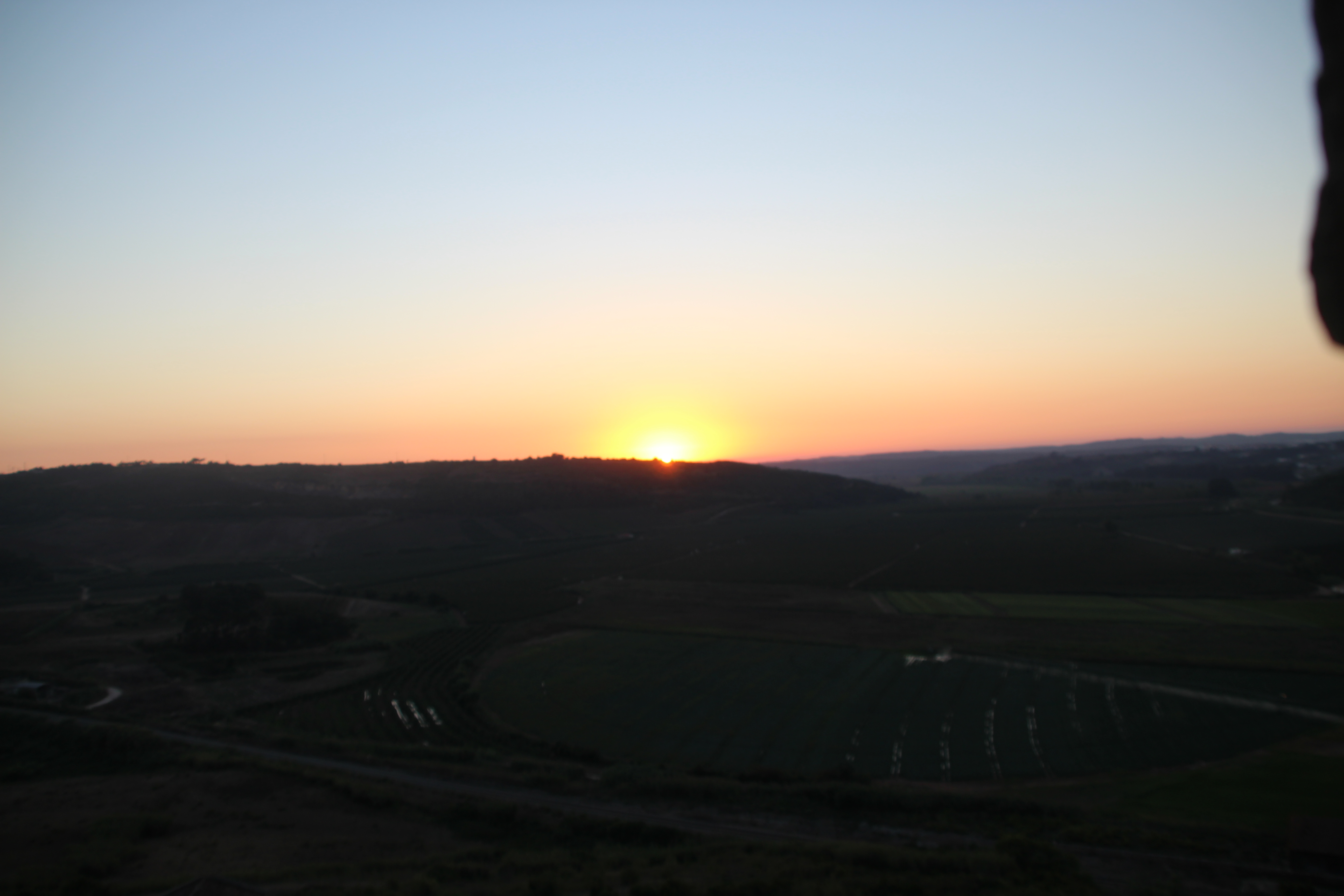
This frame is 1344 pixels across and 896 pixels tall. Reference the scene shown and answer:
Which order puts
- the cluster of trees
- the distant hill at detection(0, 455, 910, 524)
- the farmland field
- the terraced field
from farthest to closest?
the distant hill at detection(0, 455, 910, 524), the cluster of trees, the farmland field, the terraced field

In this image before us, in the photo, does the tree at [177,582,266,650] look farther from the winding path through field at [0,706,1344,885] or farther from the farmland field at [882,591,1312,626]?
the farmland field at [882,591,1312,626]

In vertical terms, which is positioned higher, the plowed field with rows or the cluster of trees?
the cluster of trees

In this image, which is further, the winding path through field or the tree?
the tree

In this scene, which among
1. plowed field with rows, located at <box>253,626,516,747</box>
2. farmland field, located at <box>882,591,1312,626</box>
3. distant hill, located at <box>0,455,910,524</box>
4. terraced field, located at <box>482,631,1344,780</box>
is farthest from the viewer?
distant hill, located at <box>0,455,910,524</box>

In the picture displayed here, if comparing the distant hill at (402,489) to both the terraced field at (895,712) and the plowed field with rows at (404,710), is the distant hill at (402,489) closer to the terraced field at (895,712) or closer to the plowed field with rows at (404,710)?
the plowed field with rows at (404,710)

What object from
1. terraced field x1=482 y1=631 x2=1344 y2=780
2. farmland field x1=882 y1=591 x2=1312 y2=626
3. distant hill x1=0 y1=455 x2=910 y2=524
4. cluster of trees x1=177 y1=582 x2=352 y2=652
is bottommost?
farmland field x1=882 y1=591 x2=1312 y2=626

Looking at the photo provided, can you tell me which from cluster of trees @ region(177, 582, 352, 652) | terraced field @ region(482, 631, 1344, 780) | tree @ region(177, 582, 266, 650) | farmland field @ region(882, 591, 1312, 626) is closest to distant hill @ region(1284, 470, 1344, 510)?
farmland field @ region(882, 591, 1312, 626)
